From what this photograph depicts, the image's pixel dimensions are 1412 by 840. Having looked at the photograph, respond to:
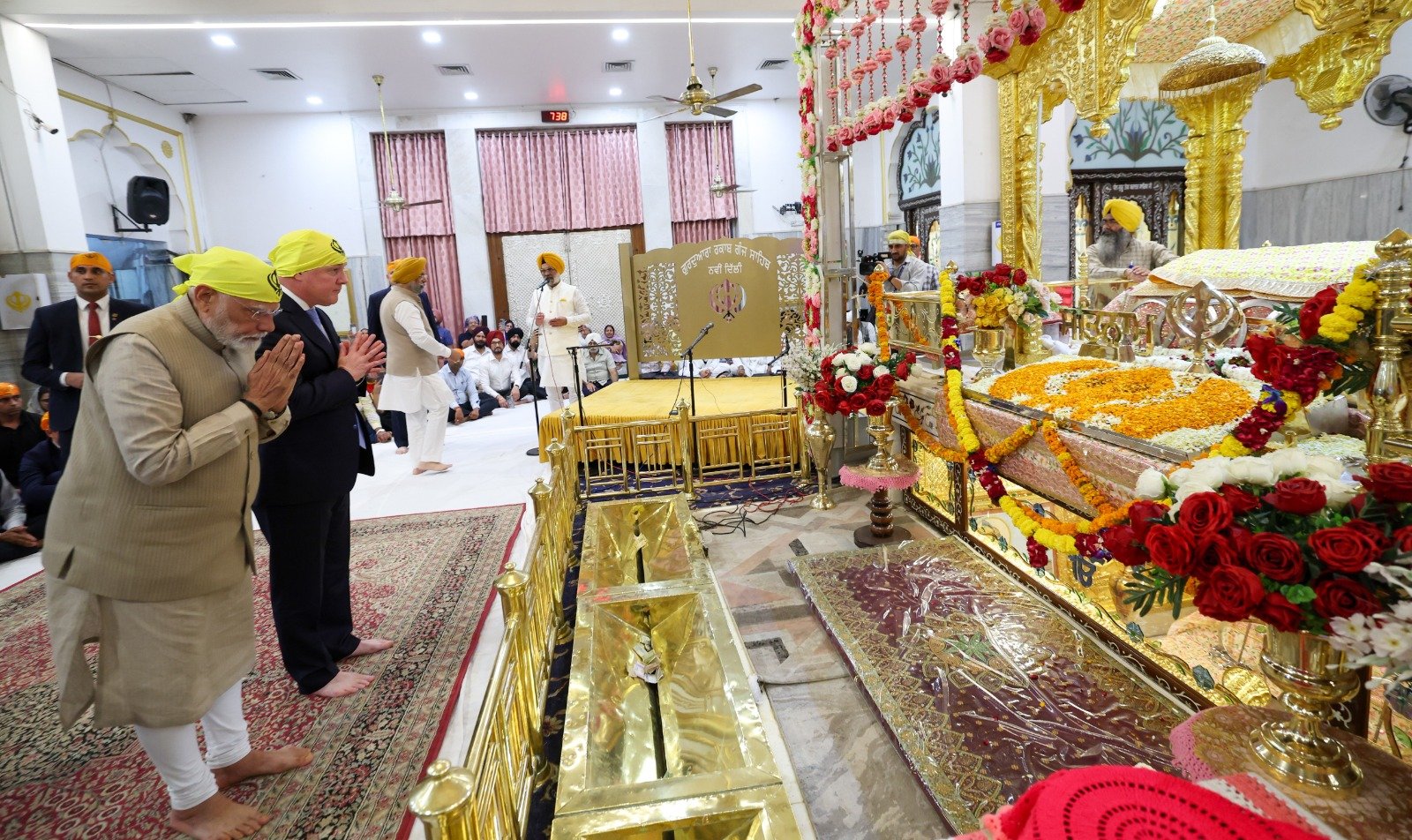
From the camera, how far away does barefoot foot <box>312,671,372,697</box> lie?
99.9 inches

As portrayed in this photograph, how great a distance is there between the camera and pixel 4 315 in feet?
20.9

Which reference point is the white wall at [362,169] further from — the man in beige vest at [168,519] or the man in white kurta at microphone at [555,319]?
the man in beige vest at [168,519]

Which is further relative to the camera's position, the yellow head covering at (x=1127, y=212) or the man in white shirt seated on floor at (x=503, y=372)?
the man in white shirt seated on floor at (x=503, y=372)

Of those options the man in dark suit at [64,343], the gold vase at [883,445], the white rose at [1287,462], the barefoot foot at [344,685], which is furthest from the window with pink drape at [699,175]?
the white rose at [1287,462]

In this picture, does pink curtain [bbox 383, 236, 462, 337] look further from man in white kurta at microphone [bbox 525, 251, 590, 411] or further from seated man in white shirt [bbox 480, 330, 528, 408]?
man in white kurta at microphone [bbox 525, 251, 590, 411]

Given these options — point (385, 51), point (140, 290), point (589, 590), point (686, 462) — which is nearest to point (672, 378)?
point (686, 462)

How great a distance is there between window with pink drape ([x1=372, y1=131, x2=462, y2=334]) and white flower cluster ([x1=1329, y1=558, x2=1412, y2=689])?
11261 mm

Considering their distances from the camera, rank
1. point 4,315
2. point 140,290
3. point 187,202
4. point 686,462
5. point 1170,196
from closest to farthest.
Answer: point 1170,196, point 686,462, point 4,315, point 140,290, point 187,202

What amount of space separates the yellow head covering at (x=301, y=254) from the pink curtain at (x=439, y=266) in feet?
29.6

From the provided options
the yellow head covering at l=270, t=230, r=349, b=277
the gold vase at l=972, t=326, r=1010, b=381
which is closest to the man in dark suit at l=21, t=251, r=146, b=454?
the yellow head covering at l=270, t=230, r=349, b=277

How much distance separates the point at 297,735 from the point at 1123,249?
4370 millimetres

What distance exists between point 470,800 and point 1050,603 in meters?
2.50

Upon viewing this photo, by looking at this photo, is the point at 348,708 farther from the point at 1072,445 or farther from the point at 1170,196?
the point at 1170,196

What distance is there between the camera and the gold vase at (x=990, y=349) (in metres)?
3.73
